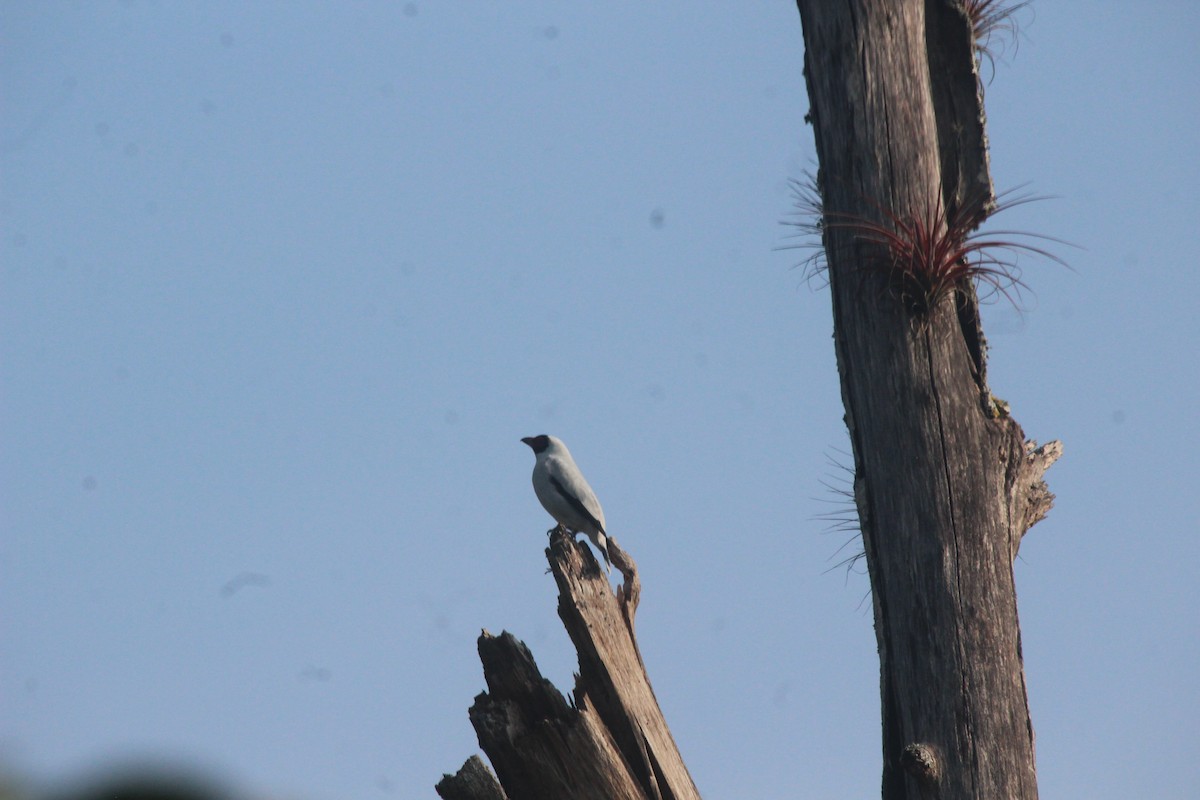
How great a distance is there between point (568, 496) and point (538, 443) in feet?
5.34

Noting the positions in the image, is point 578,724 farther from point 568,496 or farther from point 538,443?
point 538,443

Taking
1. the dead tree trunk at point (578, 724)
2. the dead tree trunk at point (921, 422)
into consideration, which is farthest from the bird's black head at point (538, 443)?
the dead tree trunk at point (921, 422)

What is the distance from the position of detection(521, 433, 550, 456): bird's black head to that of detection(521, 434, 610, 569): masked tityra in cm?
51

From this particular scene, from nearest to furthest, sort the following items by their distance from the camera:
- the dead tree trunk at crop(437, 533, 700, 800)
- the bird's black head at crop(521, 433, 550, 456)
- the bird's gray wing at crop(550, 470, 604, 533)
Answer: the dead tree trunk at crop(437, 533, 700, 800), the bird's gray wing at crop(550, 470, 604, 533), the bird's black head at crop(521, 433, 550, 456)

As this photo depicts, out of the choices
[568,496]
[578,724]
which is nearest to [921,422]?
[578,724]

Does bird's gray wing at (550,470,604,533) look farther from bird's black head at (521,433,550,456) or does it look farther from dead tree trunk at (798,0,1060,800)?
dead tree trunk at (798,0,1060,800)

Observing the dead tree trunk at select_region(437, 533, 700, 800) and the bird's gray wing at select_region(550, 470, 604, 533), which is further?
the bird's gray wing at select_region(550, 470, 604, 533)

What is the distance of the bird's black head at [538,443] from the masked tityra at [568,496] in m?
0.51

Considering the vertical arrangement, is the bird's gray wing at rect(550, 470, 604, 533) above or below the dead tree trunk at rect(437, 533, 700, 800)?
above

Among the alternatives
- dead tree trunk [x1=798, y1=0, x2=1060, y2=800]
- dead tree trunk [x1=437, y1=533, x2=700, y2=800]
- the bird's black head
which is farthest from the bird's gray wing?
dead tree trunk [x1=798, y1=0, x2=1060, y2=800]

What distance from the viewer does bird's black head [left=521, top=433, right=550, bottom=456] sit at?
1141cm

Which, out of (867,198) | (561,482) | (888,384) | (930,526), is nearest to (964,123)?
(867,198)

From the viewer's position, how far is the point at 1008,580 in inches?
216

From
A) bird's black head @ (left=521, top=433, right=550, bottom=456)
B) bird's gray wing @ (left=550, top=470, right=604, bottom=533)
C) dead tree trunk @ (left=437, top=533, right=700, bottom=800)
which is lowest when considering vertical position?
dead tree trunk @ (left=437, top=533, right=700, bottom=800)
